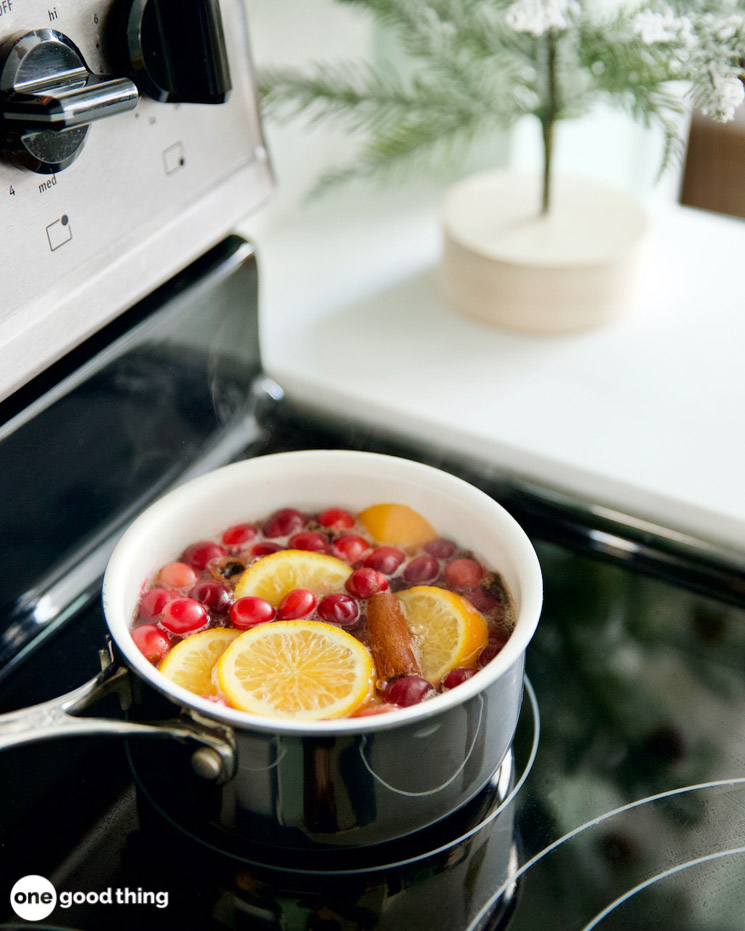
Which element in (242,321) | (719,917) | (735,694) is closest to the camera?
(719,917)

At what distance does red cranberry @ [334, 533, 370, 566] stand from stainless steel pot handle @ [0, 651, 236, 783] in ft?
0.48

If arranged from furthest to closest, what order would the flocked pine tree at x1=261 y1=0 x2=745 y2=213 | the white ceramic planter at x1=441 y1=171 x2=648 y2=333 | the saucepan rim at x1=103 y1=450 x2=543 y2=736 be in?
1. the white ceramic planter at x1=441 y1=171 x2=648 y2=333
2. the flocked pine tree at x1=261 y1=0 x2=745 y2=213
3. the saucepan rim at x1=103 y1=450 x2=543 y2=736

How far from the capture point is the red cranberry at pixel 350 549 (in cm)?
53

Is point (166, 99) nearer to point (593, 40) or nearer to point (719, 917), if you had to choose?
point (593, 40)

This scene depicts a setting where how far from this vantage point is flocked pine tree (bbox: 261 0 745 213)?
60cm

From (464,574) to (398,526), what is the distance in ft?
0.17

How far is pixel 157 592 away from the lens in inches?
19.5

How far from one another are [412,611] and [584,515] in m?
0.18

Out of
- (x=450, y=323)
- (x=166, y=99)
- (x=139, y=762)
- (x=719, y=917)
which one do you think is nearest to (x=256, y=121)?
(x=166, y=99)

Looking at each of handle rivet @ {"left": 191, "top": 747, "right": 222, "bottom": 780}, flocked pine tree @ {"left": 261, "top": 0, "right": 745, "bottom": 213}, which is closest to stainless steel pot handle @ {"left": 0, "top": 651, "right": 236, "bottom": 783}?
handle rivet @ {"left": 191, "top": 747, "right": 222, "bottom": 780}

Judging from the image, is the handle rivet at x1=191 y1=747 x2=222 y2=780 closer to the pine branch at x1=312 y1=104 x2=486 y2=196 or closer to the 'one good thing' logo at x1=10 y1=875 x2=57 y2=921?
the 'one good thing' logo at x1=10 y1=875 x2=57 y2=921

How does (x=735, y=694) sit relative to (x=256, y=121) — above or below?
below

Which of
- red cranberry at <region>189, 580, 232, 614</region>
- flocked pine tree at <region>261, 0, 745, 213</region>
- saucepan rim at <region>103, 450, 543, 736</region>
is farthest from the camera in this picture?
flocked pine tree at <region>261, 0, 745, 213</region>

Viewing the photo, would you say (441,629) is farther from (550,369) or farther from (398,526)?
(550,369)
